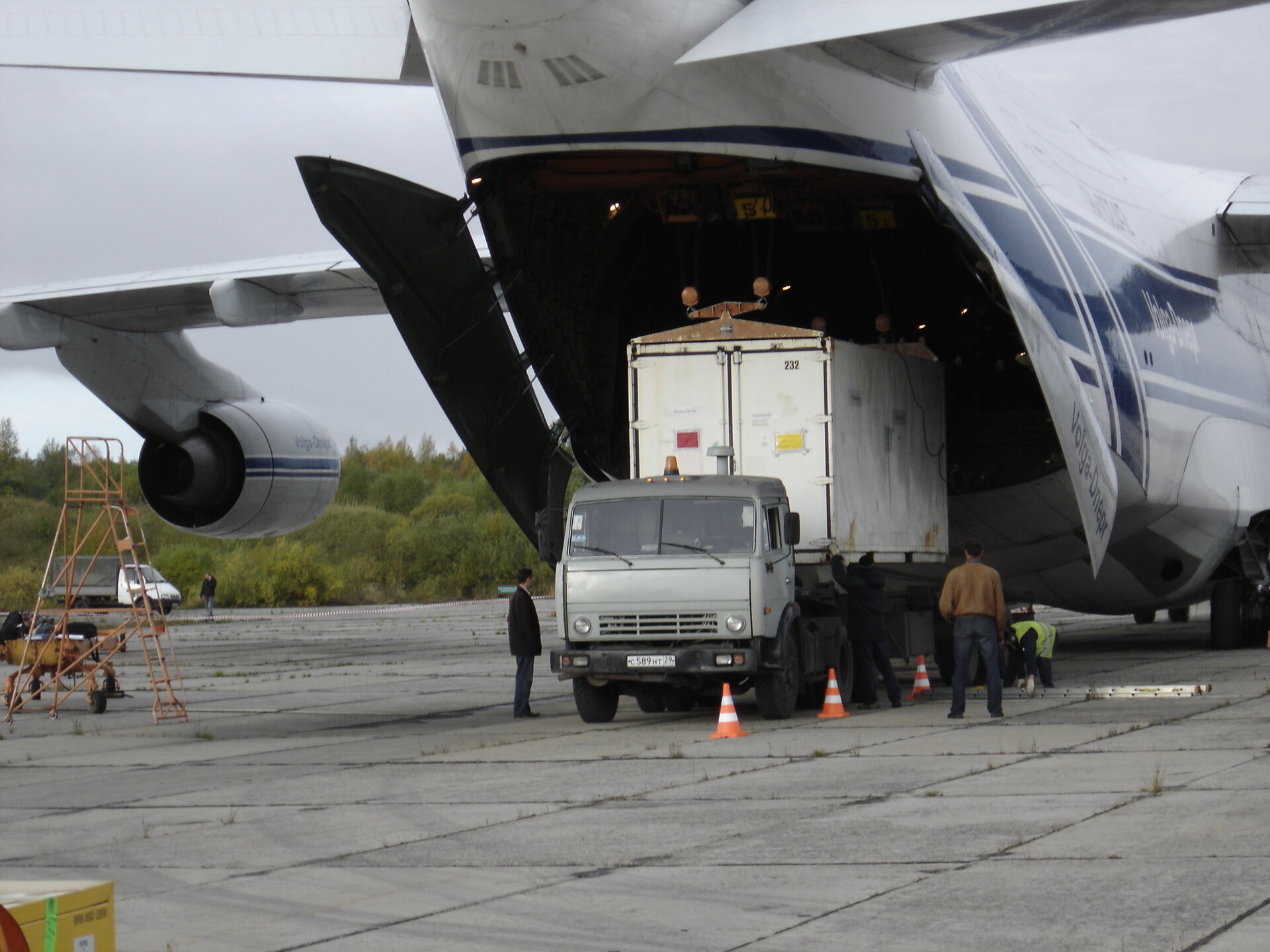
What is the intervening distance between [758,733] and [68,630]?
9500 mm

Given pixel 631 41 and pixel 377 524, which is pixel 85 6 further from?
pixel 377 524

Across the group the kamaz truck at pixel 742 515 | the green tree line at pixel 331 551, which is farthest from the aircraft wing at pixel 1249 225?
the green tree line at pixel 331 551

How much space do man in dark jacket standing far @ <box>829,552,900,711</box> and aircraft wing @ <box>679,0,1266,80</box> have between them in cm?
477

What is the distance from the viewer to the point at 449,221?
51.6 ft

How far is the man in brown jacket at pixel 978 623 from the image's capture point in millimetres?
13500

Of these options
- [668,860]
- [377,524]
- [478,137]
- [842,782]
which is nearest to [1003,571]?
[478,137]

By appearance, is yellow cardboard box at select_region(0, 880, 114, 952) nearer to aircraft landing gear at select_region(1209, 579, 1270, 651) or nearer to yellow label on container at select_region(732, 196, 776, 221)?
yellow label on container at select_region(732, 196, 776, 221)

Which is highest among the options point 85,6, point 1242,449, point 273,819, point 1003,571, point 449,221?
point 85,6

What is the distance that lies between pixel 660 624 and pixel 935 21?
5.36 metres

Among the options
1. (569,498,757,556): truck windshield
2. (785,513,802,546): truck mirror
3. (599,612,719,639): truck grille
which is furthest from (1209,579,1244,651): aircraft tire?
(599,612,719,639): truck grille

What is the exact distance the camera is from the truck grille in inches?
535

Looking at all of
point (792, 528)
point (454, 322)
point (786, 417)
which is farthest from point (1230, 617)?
point (454, 322)

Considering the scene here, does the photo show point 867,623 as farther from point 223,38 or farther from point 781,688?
point 223,38

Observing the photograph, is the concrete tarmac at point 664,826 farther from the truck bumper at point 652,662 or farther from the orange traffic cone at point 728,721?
the truck bumper at point 652,662
